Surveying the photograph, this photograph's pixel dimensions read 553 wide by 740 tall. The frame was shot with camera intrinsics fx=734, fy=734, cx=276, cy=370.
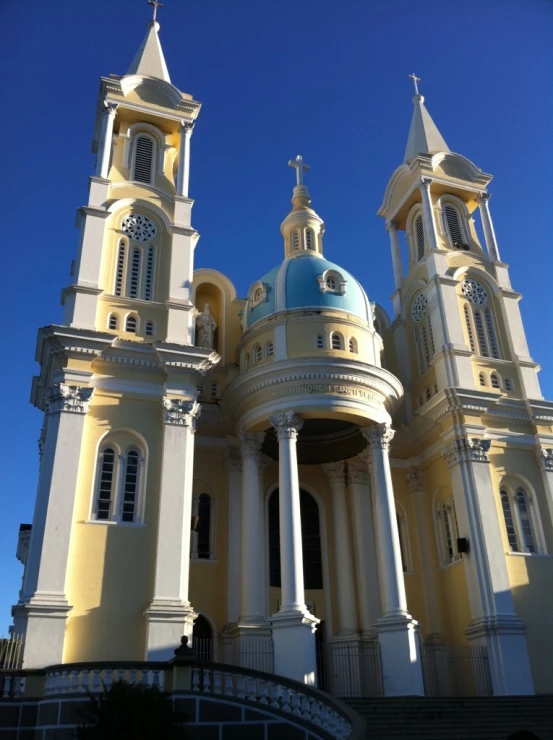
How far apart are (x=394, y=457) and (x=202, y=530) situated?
850 centimetres

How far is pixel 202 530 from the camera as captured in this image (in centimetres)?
2617

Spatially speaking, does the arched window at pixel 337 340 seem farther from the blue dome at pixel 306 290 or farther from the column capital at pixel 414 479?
the column capital at pixel 414 479

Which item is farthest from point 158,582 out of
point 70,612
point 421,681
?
point 421,681

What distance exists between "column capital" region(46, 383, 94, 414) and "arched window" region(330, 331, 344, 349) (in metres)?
8.89

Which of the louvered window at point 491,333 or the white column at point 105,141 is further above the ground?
the white column at point 105,141

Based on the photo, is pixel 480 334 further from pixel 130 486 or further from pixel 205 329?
pixel 130 486

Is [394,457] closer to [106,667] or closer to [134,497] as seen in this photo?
[134,497]

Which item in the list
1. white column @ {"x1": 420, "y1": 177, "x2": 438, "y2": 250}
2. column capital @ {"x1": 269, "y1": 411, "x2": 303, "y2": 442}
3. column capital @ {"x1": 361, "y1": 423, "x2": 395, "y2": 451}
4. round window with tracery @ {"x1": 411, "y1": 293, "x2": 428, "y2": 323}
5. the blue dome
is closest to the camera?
column capital @ {"x1": 269, "y1": 411, "x2": 303, "y2": 442}

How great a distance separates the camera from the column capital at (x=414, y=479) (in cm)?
2927

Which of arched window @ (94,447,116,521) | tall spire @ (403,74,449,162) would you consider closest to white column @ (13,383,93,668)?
arched window @ (94,447,116,521)

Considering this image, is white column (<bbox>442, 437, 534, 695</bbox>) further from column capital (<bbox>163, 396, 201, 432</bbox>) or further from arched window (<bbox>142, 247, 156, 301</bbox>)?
arched window (<bbox>142, 247, 156, 301</bbox>)

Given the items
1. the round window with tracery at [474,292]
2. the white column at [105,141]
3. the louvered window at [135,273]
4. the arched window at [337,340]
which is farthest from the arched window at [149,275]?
the round window with tracery at [474,292]

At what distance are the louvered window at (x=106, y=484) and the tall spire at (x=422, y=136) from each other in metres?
22.0

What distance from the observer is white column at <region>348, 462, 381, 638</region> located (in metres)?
26.1
